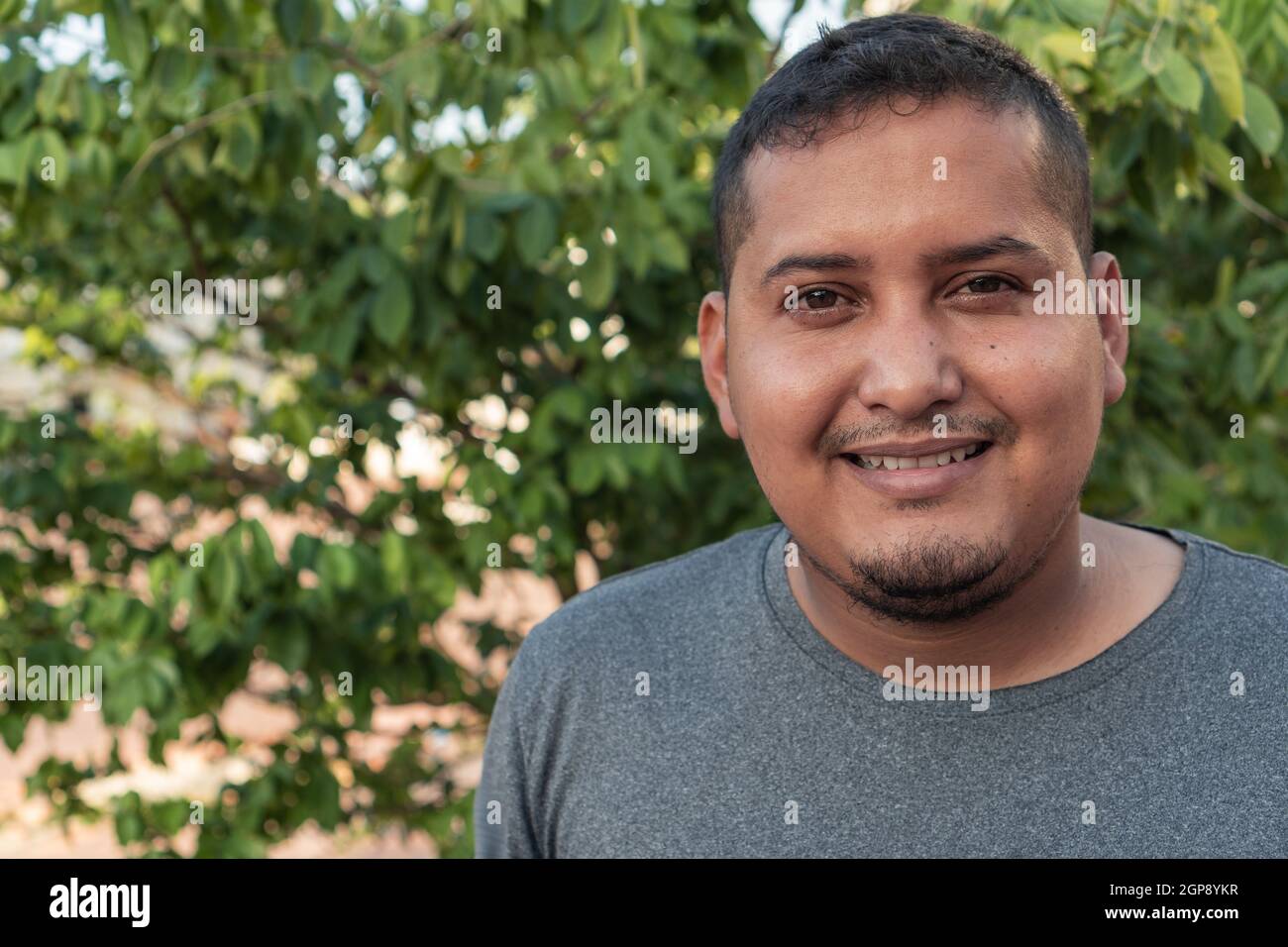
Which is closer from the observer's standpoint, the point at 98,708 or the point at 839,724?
the point at 839,724

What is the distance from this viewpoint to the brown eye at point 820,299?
142cm

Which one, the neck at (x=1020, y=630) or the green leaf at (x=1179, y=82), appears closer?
the neck at (x=1020, y=630)

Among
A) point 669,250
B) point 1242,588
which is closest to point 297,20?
point 669,250

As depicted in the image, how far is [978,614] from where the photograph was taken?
1.45 metres

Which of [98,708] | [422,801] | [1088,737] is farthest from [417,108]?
[422,801]

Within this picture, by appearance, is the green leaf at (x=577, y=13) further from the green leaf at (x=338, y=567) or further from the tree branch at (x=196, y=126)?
the green leaf at (x=338, y=567)

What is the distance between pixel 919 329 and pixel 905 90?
0.27m

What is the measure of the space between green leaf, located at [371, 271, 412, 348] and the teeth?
4.65 feet

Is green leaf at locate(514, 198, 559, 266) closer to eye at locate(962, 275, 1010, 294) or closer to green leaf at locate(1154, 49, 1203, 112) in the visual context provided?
green leaf at locate(1154, 49, 1203, 112)

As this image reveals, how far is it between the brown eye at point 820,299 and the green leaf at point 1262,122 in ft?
3.22

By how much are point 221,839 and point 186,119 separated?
1.59m

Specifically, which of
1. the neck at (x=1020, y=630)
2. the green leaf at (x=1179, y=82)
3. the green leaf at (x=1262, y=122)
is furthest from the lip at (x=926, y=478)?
the green leaf at (x=1262, y=122)
